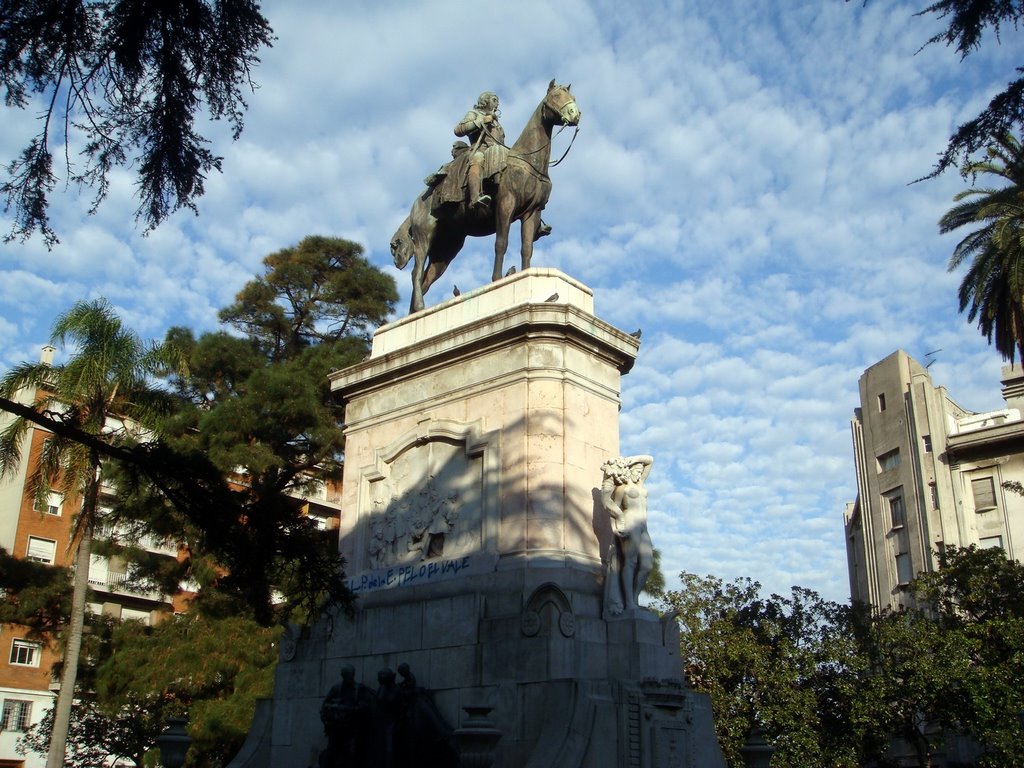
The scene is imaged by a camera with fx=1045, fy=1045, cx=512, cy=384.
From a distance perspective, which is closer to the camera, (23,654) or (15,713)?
(15,713)

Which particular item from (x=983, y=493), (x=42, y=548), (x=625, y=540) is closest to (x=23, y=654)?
(x=42, y=548)

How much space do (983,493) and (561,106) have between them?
33813 mm

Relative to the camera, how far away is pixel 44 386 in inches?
869

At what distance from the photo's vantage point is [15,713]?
3975 centimetres

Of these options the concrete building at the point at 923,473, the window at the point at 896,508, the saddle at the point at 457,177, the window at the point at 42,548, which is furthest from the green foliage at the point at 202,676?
the window at the point at 896,508

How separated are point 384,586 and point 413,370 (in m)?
3.10

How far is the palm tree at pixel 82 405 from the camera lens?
829 inches

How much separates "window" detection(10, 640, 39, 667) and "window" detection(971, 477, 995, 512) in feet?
124

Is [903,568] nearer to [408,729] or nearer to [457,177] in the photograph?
[457,177]

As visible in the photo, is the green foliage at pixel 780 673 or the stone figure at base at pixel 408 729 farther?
the green foliage at pixel 780 673

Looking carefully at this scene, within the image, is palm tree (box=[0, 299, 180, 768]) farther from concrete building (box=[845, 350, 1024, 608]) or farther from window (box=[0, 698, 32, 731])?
concrete building (box=[845, 350, 1024, 608])

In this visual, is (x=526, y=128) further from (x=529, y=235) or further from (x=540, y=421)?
(x=540, y=421)

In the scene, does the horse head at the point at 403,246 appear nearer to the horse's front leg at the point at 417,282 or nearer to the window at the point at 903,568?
the horse's front leg at the point at 417,282

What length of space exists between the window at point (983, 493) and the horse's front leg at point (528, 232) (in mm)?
33079
